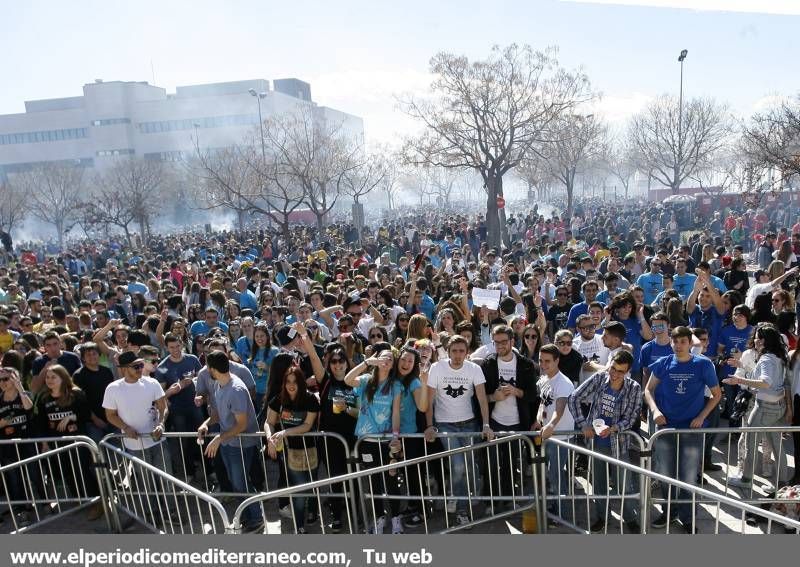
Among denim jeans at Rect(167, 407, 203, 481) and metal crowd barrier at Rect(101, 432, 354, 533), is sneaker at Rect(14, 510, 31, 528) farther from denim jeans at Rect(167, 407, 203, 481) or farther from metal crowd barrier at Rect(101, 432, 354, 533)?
denim jeans at Rect(167, 407, 203, 481)

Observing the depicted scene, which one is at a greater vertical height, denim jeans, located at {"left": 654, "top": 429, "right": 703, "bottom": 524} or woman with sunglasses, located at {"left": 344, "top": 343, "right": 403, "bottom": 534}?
woman with sunglasses, located at {"left": 344, "top": 343, "right": 403, "bottom": 534}

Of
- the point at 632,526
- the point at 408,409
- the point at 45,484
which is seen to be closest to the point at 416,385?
the point at 408,409

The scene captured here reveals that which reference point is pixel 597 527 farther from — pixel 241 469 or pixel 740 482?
pixel 241 469

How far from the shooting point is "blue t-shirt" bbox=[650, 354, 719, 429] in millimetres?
5477

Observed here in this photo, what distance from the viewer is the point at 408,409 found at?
18.8 feet

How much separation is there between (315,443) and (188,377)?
6.43 ft

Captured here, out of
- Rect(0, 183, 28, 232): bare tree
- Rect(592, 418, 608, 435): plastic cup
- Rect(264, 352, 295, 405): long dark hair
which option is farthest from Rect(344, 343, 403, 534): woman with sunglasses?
Rect(0, 183, 28, 232): bare tree

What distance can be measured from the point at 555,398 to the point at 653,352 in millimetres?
1854

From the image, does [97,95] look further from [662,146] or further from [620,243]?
[620,243]

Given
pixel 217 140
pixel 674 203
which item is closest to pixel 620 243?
pixel 674 203

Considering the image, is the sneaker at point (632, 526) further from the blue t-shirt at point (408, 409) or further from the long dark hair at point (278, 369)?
the long dark hair at point (278, 369)

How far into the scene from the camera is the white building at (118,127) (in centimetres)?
8681

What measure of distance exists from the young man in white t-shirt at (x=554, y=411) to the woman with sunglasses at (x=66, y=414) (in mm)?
4504

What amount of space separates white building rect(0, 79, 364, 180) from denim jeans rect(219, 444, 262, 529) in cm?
8463
